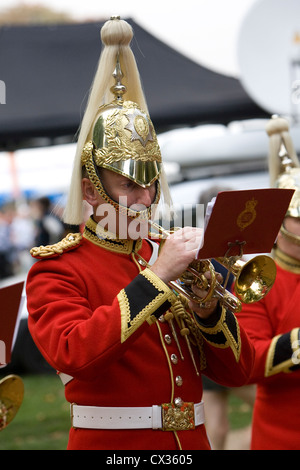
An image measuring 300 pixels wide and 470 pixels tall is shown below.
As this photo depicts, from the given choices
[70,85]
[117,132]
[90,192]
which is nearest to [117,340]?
[90,192]

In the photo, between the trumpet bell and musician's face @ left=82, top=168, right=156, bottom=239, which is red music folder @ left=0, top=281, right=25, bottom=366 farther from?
the trumpet bell

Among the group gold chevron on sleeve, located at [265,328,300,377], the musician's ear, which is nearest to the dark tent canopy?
gold chevron on sleeve, located at [265,328,300,377]

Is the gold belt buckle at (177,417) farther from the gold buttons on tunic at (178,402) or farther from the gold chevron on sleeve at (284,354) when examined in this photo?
the gold chevron on sleeve at (284,354)

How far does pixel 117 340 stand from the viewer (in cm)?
287

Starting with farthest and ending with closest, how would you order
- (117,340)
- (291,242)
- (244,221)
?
(291,242)
(244,221)
(117,340)

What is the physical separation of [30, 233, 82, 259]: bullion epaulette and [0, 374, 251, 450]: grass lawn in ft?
13.6

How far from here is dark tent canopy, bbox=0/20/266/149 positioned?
9758 millimetres

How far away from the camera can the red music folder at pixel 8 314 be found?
3246 mm

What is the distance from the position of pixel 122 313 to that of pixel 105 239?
500 mm

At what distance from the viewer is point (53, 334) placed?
2.93 m

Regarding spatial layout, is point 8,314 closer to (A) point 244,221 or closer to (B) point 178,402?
(B) point 178,402
